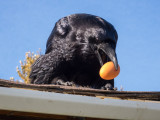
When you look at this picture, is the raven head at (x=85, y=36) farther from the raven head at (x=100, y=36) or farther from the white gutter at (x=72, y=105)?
the white gutter at (x=72, y=105)

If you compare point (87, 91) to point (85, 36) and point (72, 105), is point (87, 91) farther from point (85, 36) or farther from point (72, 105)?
point (85, 36)

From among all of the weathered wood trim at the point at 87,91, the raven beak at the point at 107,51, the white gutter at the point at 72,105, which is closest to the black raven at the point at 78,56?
the raven beak at the point at 107,51

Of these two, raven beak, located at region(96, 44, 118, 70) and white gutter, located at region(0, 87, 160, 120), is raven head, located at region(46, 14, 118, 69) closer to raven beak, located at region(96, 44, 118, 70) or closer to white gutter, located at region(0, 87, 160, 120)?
raven beak, located at region(96, 44, 118, 70)

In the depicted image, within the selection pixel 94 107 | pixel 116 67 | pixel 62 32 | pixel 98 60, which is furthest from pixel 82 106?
pixel 62 32

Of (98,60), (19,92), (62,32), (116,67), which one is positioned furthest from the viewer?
(62,32)

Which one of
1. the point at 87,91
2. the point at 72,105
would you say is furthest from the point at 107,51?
the point at 72,105

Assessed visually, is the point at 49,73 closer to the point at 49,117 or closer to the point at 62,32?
the point at 62,32
